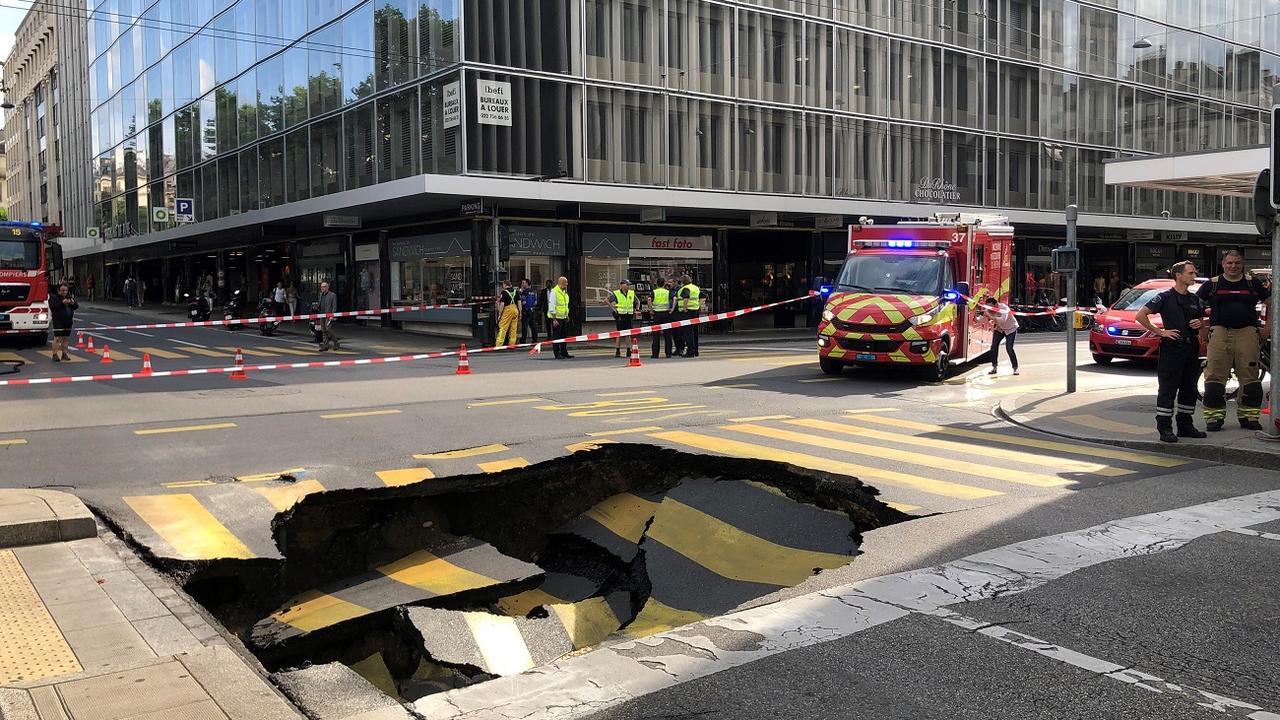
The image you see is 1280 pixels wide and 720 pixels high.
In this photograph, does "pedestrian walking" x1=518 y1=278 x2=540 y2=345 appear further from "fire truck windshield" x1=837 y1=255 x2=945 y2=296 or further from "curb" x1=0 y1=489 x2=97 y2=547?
"curb" x1=0 y1=489 x2=97 y2=547

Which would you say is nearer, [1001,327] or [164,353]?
[1001,327]

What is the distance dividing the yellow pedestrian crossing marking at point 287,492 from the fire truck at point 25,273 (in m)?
19.9

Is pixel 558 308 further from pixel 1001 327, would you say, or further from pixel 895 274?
pixel 1001 327

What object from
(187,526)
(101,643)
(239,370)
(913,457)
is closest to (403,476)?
(187,526)

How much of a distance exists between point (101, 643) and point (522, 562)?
3.45 meters

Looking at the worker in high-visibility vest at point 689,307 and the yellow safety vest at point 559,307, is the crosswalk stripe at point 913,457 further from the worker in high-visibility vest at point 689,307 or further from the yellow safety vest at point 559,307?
the yellow safety vest at point 559,307

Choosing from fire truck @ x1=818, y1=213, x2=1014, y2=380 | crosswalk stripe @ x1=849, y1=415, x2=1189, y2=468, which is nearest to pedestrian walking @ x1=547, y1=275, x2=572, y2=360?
fire truck @ x1=818, y1=213, x2=1014, y2=380

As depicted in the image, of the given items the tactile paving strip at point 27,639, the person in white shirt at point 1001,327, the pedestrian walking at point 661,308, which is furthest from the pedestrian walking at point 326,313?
the tactile paving strip at point 27,639

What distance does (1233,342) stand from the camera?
10695 mm

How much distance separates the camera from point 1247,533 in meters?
6.84

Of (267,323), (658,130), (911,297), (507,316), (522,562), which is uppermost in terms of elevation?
(658,130)

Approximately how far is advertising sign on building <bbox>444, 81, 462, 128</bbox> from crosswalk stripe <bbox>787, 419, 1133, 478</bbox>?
18.6 metres

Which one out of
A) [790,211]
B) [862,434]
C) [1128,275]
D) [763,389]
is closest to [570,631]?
[862,434]

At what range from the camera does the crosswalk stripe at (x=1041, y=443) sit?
9.91 meters
